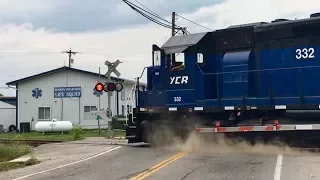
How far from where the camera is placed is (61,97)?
144ft

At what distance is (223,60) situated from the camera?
1772 cm

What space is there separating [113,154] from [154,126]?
116 inches

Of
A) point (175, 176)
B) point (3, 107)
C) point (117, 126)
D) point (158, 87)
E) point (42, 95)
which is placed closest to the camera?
point (175, 176)

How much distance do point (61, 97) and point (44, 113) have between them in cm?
238

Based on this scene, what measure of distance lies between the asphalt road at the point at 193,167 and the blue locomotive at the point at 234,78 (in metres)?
1.86

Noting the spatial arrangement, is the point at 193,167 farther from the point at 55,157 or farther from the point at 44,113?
the point at 44,113

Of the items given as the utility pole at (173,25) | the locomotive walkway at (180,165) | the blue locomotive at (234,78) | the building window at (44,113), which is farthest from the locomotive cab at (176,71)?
the building window at (44,113)

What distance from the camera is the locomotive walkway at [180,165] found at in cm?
1127

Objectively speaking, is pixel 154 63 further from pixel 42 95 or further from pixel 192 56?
pixel 42 95

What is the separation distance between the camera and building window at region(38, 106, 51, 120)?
4418cm

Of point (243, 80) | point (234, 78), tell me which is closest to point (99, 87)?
point (234, 78)

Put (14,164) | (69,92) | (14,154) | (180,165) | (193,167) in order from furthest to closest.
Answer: (69,92) < (14,154) < (14,164) < (180,165) < (193,167)

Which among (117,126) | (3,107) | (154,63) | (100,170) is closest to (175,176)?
(100,170)

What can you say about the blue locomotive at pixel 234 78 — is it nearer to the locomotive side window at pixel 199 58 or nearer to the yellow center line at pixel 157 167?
the locomotive side window at pixel 199 58
